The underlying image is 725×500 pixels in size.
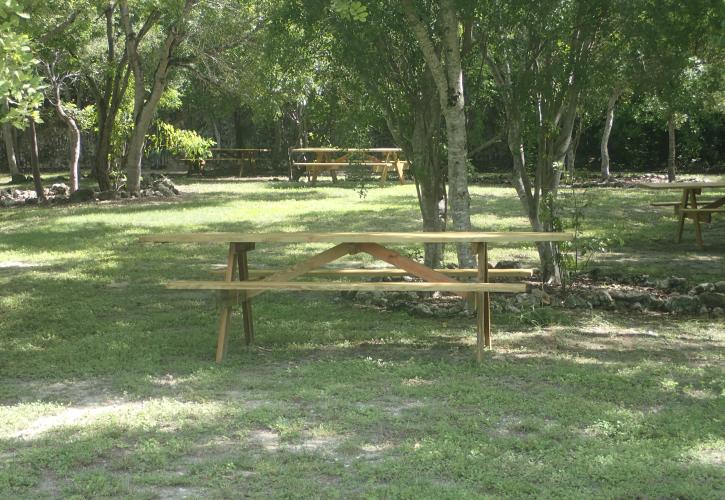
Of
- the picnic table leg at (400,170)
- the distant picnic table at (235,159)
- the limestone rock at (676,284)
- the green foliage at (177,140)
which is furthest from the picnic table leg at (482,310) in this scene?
the distant picnic table at (235,159)

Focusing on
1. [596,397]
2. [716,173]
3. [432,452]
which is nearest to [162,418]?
[432,452]

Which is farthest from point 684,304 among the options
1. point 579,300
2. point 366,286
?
point 366,286

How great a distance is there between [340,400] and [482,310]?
1.39 metres

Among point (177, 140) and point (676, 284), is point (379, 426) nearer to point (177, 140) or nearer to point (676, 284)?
point (676, 284)

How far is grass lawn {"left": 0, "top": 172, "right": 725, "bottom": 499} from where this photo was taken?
160 inches

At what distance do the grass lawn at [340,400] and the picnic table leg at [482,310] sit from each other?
0.12 m

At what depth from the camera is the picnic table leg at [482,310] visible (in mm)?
6109

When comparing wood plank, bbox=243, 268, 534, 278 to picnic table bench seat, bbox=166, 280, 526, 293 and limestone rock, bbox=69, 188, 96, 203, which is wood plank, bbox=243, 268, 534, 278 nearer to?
picnic table bench seat, bbox=166, 280, 526, 293

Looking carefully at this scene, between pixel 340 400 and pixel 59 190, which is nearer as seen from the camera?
pixel 340 400

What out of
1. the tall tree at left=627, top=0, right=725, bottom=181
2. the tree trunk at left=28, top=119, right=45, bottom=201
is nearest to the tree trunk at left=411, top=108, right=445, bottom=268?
the tall tree at left=627, top=0, right=725, bottom=181

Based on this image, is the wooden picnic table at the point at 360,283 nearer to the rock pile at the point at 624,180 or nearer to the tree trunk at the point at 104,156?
the tree trunk at the point at 104,156

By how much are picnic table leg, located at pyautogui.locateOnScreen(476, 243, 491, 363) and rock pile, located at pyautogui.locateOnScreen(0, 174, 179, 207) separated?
589 inches

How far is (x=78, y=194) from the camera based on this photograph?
19.9 m

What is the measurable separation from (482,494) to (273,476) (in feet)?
2.97
